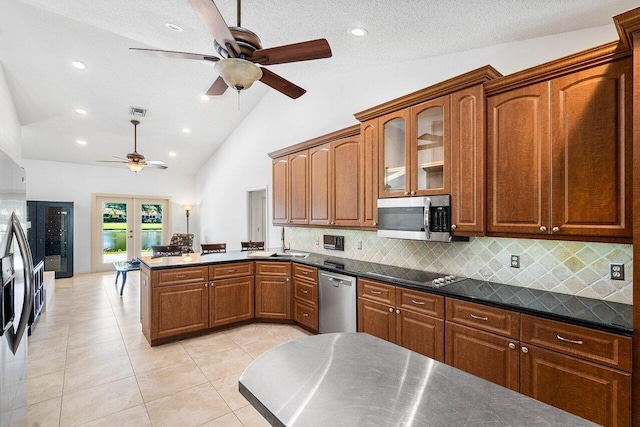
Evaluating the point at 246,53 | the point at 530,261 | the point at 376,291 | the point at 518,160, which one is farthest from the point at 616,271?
the point at 246,53

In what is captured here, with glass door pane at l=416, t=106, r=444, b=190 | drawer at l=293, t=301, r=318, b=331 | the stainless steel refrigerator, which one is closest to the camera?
the stainless steel refrigerator

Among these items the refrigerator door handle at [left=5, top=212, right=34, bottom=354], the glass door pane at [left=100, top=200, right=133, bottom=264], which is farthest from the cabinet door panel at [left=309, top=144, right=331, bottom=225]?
the glass door pane at [left=100, top=200, right=133, bottom=264]

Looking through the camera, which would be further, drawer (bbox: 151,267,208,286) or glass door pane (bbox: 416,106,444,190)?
drawer (bbox: 151,267,208,286)

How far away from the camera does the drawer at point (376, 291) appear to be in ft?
8.88

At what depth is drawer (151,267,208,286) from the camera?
331 cm

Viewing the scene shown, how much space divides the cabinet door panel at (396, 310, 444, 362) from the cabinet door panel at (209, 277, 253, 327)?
2035 mm

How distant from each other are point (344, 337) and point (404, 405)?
1.80ft

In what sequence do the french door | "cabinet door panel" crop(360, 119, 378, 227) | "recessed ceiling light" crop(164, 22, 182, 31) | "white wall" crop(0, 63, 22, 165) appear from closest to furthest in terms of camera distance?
"recessed ceiling light" crop(164, 22, 182, 31)
"cabinet door panel" crop(360, 119, 378, 227)
"white wall" crop(0, 63, 22, 165)
the french door

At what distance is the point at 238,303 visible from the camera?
3832mm

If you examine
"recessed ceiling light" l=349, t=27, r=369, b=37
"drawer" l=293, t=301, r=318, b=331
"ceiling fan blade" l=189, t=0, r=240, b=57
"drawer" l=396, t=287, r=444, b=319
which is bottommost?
"drawer" l=293, t=301, r=318, b=331

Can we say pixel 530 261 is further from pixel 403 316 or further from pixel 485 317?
pixel 403 316

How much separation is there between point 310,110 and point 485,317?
3682 mm

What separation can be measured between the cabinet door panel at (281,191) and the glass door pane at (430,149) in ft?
7.26

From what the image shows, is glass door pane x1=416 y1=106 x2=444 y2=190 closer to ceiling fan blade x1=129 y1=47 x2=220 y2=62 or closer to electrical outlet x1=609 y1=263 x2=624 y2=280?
electrical outlet x1=609 y1=263 x2=624 y2=280
